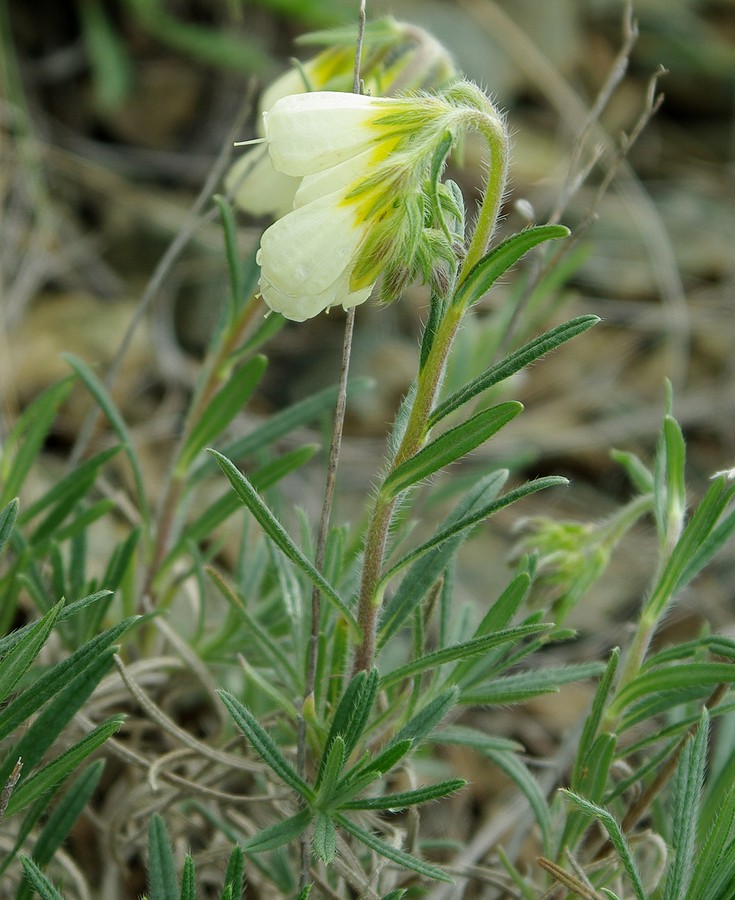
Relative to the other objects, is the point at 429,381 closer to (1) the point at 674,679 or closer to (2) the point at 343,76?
(1) the point at 674,679

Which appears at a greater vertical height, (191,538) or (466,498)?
(466,498)

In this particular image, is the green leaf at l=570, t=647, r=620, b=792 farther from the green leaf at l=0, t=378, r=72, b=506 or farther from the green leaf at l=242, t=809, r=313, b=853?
the green leaf at l=0, t=378, r=72, b=506

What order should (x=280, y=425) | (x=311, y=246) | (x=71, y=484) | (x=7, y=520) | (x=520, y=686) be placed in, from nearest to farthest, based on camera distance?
1. (x=311, y=246)
2. (x=7, y=520)
3. (x=520, y=686)
4. (x=71, y=484)
5. (x=280, y=425)

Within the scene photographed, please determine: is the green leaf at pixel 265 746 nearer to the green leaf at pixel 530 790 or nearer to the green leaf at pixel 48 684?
the green leaf at pixel 48 684

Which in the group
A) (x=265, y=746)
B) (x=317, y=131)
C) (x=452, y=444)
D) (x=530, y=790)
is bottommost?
(x=530, y=790)

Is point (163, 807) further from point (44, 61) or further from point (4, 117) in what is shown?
point (44, 61)

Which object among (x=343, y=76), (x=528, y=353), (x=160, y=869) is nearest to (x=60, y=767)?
(x=160, y=869)

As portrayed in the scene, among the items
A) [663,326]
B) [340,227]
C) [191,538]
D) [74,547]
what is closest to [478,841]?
[191,538]
